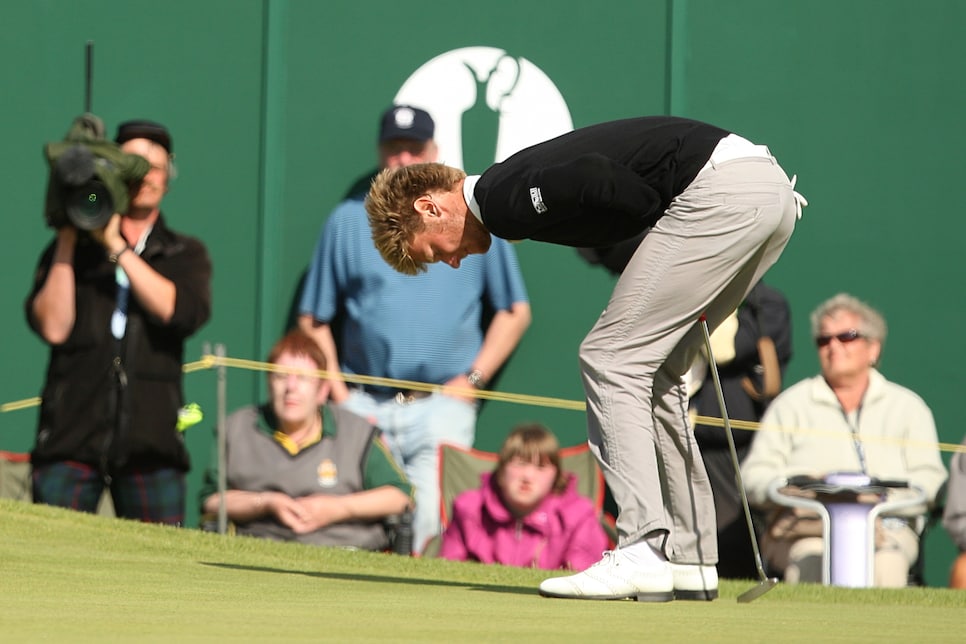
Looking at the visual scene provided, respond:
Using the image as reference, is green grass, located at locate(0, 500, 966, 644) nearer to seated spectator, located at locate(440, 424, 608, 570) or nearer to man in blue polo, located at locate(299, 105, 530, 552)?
seated spectator, located at locate(440, 424, 608, 570)

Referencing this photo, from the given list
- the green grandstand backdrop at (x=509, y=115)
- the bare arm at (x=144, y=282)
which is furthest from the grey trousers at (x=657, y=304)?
the green grandstand backdrop at (x=509, y=115)

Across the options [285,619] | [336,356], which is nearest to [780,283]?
[336,356]

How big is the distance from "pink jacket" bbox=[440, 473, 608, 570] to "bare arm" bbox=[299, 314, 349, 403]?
0.85 meters

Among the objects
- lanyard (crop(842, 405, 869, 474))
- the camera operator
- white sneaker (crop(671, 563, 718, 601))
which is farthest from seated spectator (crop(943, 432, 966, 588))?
the camera operator

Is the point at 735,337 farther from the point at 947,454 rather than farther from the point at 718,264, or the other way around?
the point at 718,264

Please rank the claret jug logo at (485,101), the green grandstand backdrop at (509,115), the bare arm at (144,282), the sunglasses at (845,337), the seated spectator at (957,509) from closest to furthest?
1. the bare arm at (144,282)
2. the seated spectator at (957,509)
3. the sunglasses at (845,337)
4. the green grandstand backdrop at (509,115)
5. the claret jug logo at (485,101)

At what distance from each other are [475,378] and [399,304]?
1.65 feet

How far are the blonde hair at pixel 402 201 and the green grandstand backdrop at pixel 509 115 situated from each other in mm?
4182

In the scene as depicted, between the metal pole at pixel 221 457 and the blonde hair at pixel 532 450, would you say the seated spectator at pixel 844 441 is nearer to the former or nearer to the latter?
the blonde hair at pixel 532 450

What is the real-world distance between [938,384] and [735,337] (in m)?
2.06

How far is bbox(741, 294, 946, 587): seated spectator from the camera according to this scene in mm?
7480

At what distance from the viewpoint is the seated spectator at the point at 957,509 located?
745 cm

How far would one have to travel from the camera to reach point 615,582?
4.77m

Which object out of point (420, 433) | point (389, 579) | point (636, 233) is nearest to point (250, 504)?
point (420, 433)
